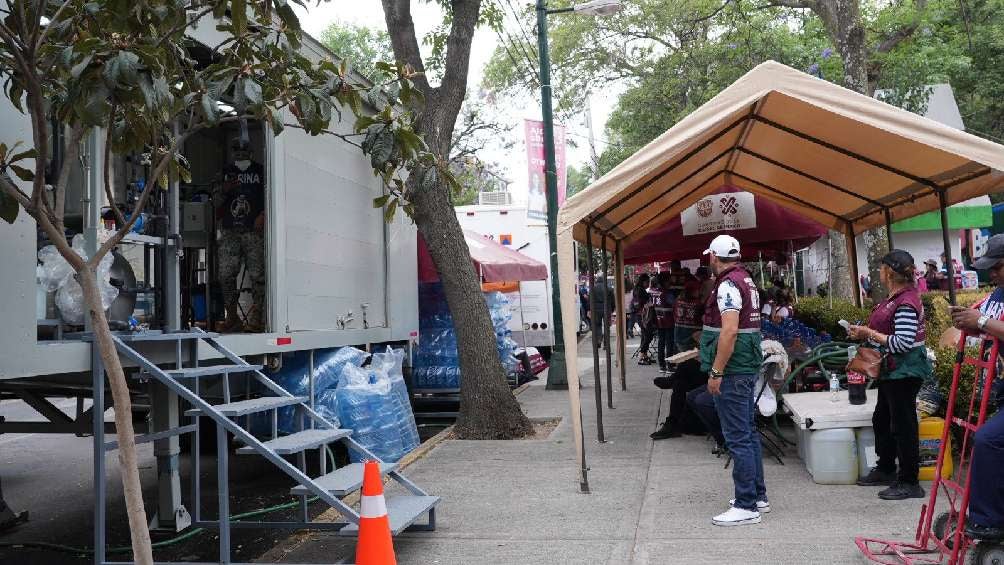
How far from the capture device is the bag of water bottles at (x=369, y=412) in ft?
27.4

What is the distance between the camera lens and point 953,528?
4.49m

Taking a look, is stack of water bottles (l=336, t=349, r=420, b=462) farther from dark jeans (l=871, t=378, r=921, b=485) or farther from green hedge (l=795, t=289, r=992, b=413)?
green hedge (l=795, t=289, r=992, b=413)

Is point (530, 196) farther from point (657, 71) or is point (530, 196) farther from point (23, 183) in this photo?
point (23, 183)

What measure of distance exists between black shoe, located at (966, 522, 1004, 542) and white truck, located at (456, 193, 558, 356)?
47.5 ft

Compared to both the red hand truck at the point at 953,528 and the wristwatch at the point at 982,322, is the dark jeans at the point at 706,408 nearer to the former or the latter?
the red hand truck at the point at 953,528

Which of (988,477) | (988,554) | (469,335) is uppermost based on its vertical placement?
(469,335)

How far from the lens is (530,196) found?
16.6 m

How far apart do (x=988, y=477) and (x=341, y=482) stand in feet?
11.5

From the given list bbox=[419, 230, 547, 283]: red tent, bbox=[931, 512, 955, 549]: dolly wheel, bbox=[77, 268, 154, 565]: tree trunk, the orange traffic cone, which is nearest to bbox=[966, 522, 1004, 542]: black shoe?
bbox=[931, 512, 955, 549]: dolly wheel

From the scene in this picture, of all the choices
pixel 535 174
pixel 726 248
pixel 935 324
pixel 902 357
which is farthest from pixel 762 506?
pixel 535 174

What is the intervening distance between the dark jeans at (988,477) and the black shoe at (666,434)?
497cm

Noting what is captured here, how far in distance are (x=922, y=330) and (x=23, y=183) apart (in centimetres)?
578

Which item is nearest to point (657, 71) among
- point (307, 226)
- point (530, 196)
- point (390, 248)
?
point (530, 196)

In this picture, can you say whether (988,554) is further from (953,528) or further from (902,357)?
(902,357)
